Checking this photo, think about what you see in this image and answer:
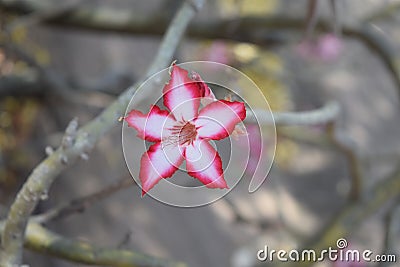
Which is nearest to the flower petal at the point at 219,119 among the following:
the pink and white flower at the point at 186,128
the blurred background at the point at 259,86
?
the pink and white flower at the point at 186,128

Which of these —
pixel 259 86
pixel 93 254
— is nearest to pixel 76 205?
pixel 93 254

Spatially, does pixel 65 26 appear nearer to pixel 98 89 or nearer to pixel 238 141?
pixel 98 89

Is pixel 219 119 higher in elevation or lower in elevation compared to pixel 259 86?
lower

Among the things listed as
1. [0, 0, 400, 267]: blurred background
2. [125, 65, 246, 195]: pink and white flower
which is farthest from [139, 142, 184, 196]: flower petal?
[0, 0, 400, 267]: blurred background

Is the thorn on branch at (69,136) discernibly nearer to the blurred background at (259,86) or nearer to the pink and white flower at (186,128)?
the pink and white flower at (186,128)

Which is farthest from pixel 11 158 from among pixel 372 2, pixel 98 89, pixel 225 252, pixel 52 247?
pixel 372 2

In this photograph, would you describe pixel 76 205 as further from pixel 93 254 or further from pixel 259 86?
pixel 259 86
